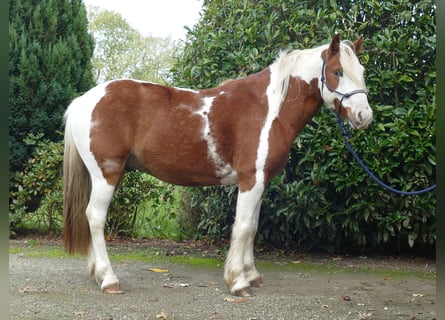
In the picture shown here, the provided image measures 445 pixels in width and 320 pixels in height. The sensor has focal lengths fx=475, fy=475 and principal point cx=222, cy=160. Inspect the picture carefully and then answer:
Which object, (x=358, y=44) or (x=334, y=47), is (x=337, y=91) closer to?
(x=334, y=47)

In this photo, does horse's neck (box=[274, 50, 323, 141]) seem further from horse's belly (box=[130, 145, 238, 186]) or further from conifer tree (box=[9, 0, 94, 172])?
conifer tree (box=[9, 0, 94, 172])

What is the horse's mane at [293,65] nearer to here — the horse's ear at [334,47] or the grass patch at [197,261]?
the horse's ear at [334,47]

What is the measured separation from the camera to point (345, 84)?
3.90 metres

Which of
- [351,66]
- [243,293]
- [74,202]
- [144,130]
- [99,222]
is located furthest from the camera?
[74,202]

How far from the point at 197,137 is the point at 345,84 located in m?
1.34

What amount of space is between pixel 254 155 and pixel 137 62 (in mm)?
22089

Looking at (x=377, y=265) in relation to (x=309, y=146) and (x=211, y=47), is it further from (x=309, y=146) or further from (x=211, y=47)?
(x=211, y=47)

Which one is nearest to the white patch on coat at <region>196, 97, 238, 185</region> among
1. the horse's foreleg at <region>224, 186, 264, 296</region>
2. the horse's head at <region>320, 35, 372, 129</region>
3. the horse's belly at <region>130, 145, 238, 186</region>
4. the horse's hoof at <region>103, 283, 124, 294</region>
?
the horse's belly at <region>130, 145, 238, 186</region>

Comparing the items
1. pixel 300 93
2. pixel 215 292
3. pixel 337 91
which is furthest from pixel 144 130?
pixel 337 91

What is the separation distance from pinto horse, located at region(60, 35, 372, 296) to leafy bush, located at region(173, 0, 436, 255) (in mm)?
975

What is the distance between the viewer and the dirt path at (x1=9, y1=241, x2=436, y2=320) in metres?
3.54

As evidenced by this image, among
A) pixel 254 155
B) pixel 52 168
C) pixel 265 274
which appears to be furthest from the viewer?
pixel 52 168

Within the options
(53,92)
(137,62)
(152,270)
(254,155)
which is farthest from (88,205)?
(137,62)

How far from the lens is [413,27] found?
510 centimetres
